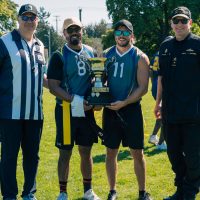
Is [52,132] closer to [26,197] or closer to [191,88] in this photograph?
[26,197]

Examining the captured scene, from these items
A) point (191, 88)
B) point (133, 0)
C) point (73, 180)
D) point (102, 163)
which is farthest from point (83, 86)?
point (133, 0)

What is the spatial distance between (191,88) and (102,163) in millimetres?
3182

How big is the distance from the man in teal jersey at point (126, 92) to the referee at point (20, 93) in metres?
0.91

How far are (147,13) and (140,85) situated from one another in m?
40.1

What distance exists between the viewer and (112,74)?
5500mm

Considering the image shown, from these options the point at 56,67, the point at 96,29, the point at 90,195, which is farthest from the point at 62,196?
the point at 96,29

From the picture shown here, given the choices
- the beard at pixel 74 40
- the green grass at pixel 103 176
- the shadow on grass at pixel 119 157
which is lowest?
the green grass at pixel 103 176

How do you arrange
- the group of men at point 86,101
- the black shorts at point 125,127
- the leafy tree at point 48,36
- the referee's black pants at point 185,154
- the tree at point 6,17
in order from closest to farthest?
1. the group of men at point 86,101
2. the referee's black pants at point 185,154
3. the black shorts at point 125,127
4. the tree at point 6,17
5. the leafy tree at point 48,36

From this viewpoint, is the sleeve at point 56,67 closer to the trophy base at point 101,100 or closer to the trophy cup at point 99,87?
the trophy cup at point 99,87

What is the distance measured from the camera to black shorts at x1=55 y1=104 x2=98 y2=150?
18.3 feet

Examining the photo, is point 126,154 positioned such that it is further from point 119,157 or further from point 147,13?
point 147,13

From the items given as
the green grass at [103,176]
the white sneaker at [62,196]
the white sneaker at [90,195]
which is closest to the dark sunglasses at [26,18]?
the green grass at [103,176]

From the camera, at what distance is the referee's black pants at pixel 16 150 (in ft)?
16.9

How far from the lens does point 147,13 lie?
44344 mm
